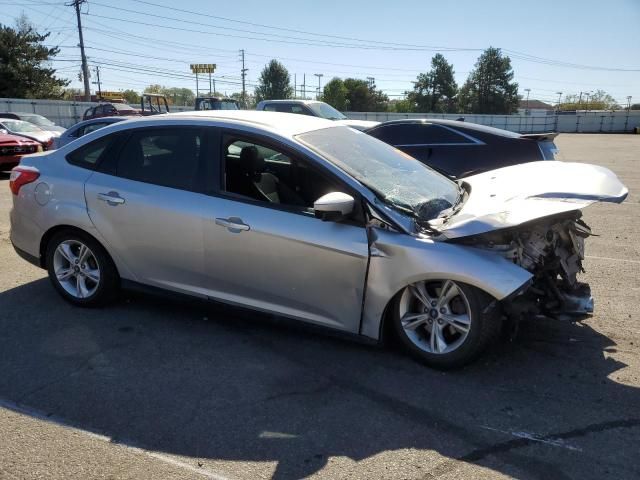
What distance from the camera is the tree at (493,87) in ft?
330

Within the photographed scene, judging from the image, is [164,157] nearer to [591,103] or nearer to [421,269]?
[421,269]

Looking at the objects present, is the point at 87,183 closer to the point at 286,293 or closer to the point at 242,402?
the point at 286,293

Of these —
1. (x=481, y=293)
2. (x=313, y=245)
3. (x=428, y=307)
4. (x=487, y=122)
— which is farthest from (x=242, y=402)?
(x=487, y=122)

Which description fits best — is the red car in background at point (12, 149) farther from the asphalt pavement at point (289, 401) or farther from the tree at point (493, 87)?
the tree at point (493, 87)

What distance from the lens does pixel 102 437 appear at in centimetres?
296

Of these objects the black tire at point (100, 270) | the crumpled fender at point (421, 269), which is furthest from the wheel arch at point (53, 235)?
the crumpled fender at point (421, 269)

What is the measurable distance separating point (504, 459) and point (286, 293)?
1794 mm

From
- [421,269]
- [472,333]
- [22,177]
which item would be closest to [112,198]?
[22,177]

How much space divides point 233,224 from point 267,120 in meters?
0.93

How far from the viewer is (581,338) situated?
4.16 metres

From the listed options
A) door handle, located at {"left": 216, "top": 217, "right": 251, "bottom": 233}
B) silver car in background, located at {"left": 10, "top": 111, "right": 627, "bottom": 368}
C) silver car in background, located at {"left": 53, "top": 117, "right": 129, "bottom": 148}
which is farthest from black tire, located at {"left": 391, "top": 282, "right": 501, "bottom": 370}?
silver car in background, located at {"left": 53, "top": 117, "right": 129, "bottom": 148}

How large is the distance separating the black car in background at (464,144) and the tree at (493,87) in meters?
97.4

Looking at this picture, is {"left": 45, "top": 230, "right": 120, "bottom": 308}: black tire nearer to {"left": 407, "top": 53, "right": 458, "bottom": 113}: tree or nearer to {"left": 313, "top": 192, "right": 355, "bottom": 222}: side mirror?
{"left": 313, "top": 192, "right": 355, "bottom": 222}: side mirror

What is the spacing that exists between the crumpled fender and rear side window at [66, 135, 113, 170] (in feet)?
8.28
